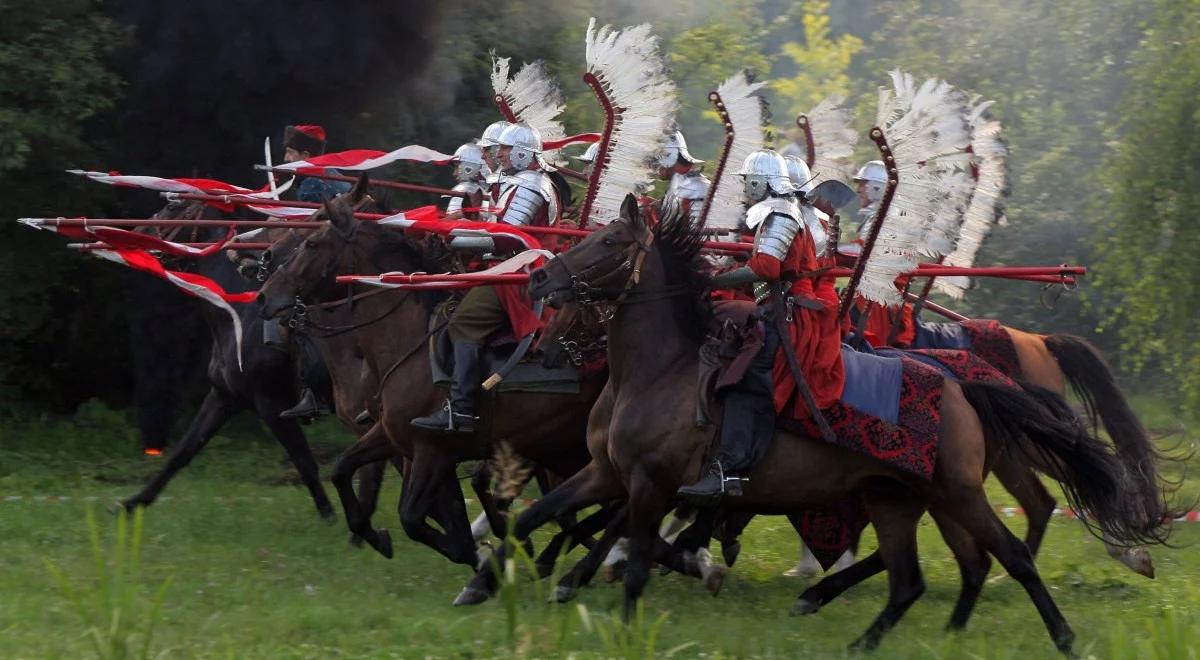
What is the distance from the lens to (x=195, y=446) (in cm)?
1158

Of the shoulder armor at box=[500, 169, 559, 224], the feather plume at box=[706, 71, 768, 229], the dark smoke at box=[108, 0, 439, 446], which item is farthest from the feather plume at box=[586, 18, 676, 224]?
the dark smoke at box=[108, 0, 439, 446]

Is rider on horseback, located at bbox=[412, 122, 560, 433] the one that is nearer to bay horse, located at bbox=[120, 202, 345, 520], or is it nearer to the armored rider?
the armored rider

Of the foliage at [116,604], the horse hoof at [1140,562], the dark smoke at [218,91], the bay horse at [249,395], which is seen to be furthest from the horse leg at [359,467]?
the dark smoke at [218,91]

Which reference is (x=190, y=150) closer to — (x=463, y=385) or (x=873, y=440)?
(x=463, y=385)

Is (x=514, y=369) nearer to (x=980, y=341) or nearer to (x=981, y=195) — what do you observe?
(x=980, y=341)

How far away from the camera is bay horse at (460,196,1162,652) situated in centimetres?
781

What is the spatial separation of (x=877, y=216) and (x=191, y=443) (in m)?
5.67

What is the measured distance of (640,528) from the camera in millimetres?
8031

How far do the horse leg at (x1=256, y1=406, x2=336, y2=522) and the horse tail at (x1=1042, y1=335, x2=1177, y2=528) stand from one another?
5.04 meters

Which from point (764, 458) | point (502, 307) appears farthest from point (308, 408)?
point (764, 458)

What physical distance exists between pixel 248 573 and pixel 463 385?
1703 mm

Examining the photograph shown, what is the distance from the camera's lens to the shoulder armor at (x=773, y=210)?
7.86m

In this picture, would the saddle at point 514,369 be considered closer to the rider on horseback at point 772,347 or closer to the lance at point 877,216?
the rider on horseback at point 772,347

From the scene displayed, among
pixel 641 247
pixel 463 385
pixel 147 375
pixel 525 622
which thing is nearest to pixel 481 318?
pixel 463 385
